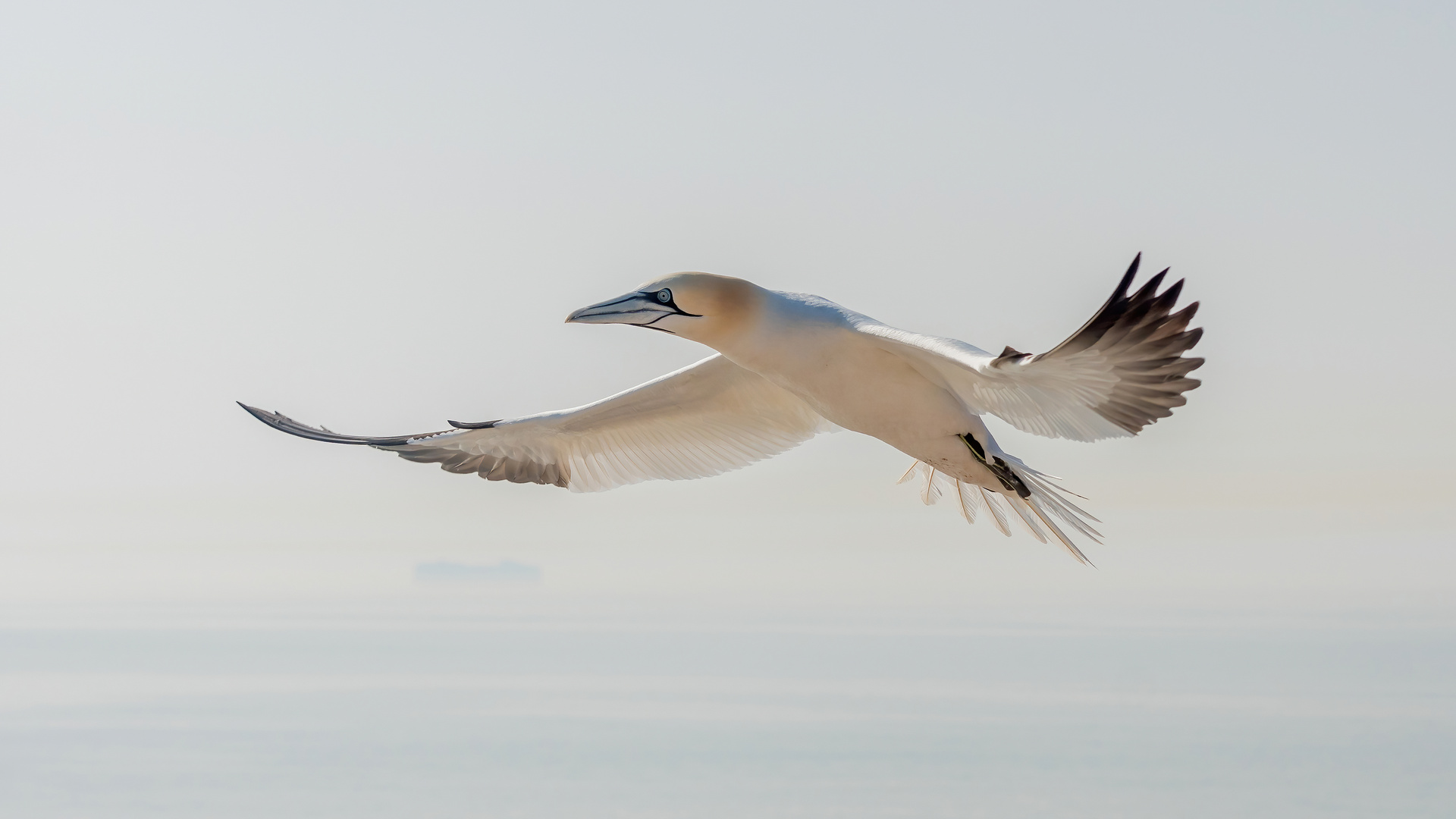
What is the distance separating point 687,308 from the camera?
852 cm

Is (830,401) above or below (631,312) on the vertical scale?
below

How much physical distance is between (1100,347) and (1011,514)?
9.78 feet

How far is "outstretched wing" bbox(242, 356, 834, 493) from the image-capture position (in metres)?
10.5

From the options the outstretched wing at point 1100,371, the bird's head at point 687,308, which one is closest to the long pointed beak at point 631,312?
the bird's head at point 687,308

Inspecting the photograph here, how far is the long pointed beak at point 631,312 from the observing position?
852cm

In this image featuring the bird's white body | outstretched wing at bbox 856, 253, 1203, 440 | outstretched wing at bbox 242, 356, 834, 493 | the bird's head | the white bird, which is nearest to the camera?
outstretched wing at bbox 856, 253, 1203, 440

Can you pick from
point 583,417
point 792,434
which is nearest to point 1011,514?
point 792,434

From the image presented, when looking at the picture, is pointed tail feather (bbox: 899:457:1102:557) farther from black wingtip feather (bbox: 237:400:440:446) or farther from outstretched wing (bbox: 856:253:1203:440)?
black wingtip feather (bbox: 237:400:440:446)

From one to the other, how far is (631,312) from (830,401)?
1402 mm

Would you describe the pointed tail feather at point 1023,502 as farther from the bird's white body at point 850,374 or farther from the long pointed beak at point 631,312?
the long pointed beak at point 631,312

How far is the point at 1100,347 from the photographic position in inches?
280

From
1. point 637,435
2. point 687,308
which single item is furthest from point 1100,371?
point 637,435

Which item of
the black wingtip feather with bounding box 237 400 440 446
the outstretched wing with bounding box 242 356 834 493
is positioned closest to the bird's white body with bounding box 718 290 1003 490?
the outstretched wing with bounding box 242 356 834 493

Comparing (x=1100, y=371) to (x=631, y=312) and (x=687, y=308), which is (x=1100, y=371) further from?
(x=631, y=312)
